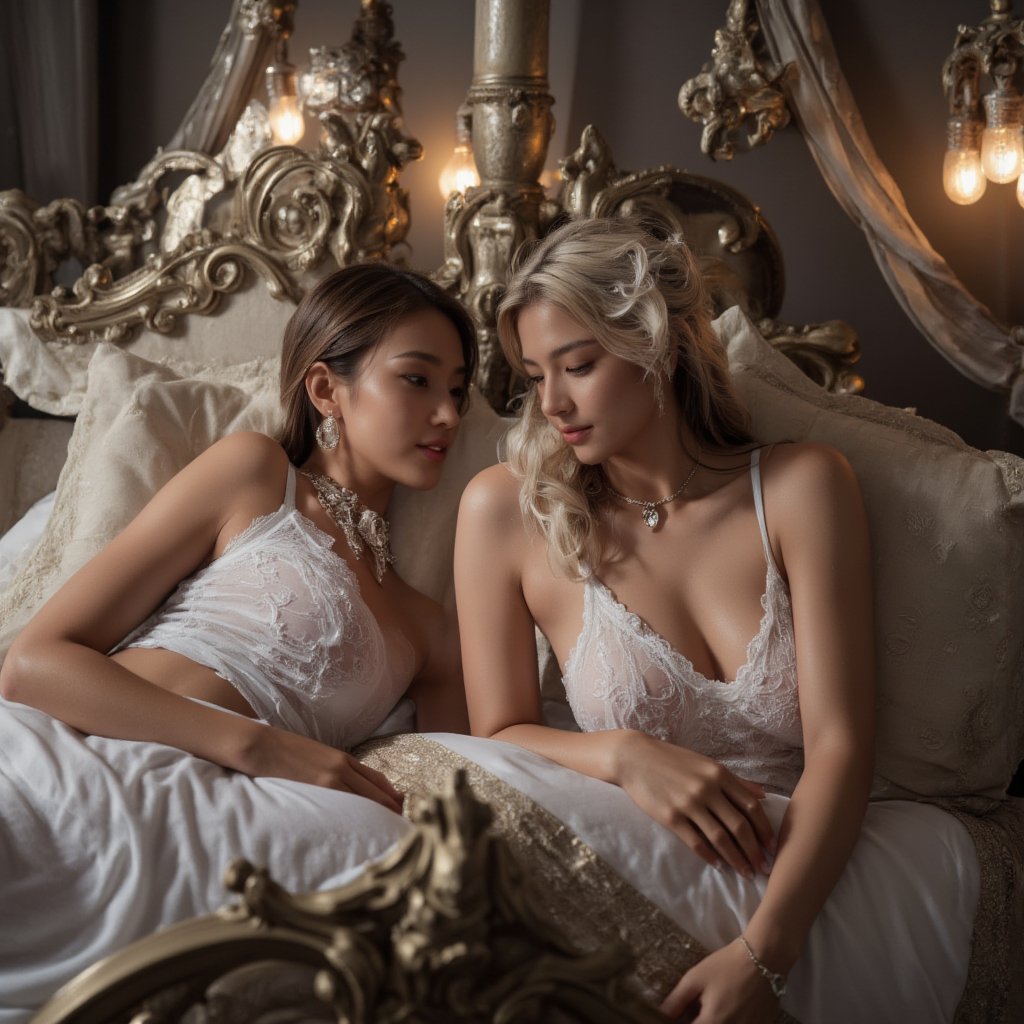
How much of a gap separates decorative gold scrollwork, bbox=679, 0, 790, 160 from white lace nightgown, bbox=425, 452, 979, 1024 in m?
1.52

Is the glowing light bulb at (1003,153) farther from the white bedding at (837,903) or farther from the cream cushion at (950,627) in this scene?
the white bedding at (837,903)

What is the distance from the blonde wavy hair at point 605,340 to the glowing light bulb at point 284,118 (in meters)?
2.24

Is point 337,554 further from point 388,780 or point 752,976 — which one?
point 752,976

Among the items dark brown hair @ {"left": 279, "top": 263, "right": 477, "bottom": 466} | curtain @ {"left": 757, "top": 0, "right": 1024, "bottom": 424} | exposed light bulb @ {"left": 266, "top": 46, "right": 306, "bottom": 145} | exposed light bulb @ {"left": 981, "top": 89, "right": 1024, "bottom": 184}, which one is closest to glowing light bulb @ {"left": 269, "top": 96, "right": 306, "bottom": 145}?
exposed light bulb @ {"left": 266, "top": 46, "right": 306, "bottom": 145}

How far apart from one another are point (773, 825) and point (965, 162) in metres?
2.32

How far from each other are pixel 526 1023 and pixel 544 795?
0.70 meters

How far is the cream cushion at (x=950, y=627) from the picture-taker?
188 centimetres

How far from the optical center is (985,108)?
10.7 feet

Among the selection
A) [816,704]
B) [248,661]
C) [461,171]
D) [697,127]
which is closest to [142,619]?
[248,661]

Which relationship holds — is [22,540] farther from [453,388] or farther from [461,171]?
[461,171]

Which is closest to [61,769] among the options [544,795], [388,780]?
[388,780]

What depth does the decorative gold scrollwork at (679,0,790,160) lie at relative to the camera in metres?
3.08

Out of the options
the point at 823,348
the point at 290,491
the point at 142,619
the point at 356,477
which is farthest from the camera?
the point at 823,348

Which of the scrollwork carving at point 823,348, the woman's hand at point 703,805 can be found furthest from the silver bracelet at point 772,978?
the scrollwork carving at point 823,348
